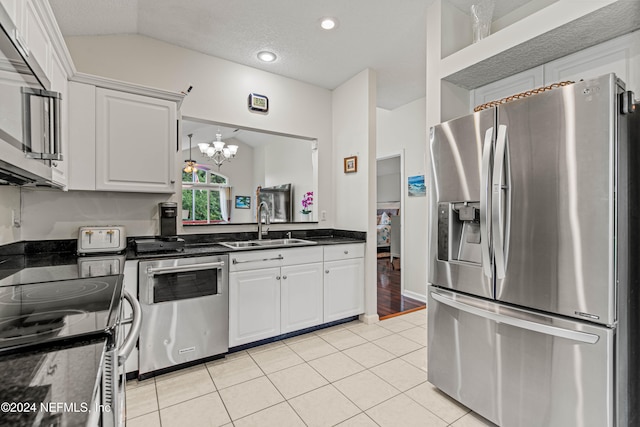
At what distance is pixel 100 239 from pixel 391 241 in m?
4.93

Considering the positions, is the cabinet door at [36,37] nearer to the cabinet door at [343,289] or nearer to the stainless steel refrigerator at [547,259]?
the stainless steel refrigerator at [547,259]

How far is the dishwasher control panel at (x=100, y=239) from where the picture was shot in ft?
6.85

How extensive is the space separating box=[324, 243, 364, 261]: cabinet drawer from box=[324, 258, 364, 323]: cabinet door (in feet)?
0.14

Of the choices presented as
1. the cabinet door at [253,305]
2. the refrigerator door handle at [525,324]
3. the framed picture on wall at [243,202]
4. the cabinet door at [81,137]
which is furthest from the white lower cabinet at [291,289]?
the refrigerator door handle at [525,324]

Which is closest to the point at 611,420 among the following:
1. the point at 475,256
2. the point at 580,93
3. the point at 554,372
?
the point at 554,372

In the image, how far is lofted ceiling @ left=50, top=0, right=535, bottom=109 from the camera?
7.36ft

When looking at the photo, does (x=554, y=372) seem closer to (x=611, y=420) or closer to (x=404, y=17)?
(x=611, y=420)

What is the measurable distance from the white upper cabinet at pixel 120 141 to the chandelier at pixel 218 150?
50cm

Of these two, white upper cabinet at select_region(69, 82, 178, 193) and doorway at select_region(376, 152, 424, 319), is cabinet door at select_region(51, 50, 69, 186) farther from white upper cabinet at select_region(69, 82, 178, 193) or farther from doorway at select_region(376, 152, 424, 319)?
doorway at select_region(376, 152, 424, 319)

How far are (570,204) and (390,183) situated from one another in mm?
6513

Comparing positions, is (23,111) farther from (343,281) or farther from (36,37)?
(343,281)

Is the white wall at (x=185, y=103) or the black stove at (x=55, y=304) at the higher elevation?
the white wall at (x=185, y=103)

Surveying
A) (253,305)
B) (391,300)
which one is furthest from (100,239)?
(391,300)

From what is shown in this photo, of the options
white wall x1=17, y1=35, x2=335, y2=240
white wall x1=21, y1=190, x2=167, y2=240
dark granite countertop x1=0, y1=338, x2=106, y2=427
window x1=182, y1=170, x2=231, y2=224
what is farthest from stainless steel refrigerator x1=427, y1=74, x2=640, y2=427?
white wall x1=21, y1=190, x2=167, y2=240
